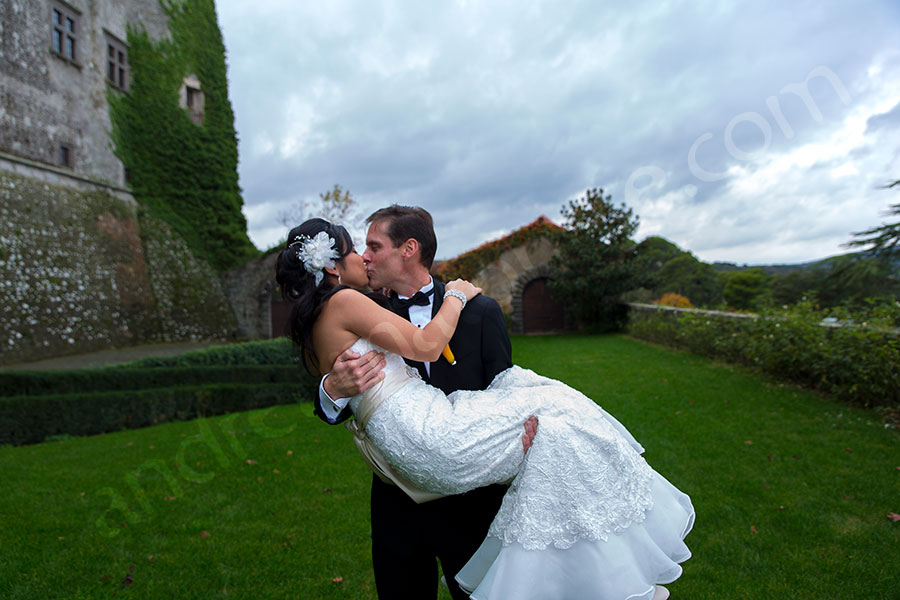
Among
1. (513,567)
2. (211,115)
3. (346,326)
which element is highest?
(211,115)

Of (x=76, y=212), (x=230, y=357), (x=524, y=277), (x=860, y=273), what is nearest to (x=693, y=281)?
(x=524, y=277)

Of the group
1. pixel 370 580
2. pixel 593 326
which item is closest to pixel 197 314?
pixel 593 326

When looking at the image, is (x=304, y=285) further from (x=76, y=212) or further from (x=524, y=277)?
(x=524, y=277)

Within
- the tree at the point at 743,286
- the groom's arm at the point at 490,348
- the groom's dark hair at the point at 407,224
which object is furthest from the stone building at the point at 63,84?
the tree at the point at 743,286

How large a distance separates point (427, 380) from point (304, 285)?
0.65m

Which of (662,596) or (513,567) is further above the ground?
Answer: (513,567)

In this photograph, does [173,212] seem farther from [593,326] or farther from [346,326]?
[346,326]

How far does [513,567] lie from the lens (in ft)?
5.42

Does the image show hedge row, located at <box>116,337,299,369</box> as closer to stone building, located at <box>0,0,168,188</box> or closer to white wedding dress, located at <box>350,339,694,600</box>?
white wedding dress, located at <box>350,339,694,600</box>

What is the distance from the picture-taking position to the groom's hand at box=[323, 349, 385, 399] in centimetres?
187

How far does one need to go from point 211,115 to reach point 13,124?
8.90 meters

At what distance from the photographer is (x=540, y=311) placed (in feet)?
75.8

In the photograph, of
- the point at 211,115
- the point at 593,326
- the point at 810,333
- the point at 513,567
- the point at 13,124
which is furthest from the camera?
the point at 211,115

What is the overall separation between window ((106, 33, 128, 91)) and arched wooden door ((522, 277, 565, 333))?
1812 cm
